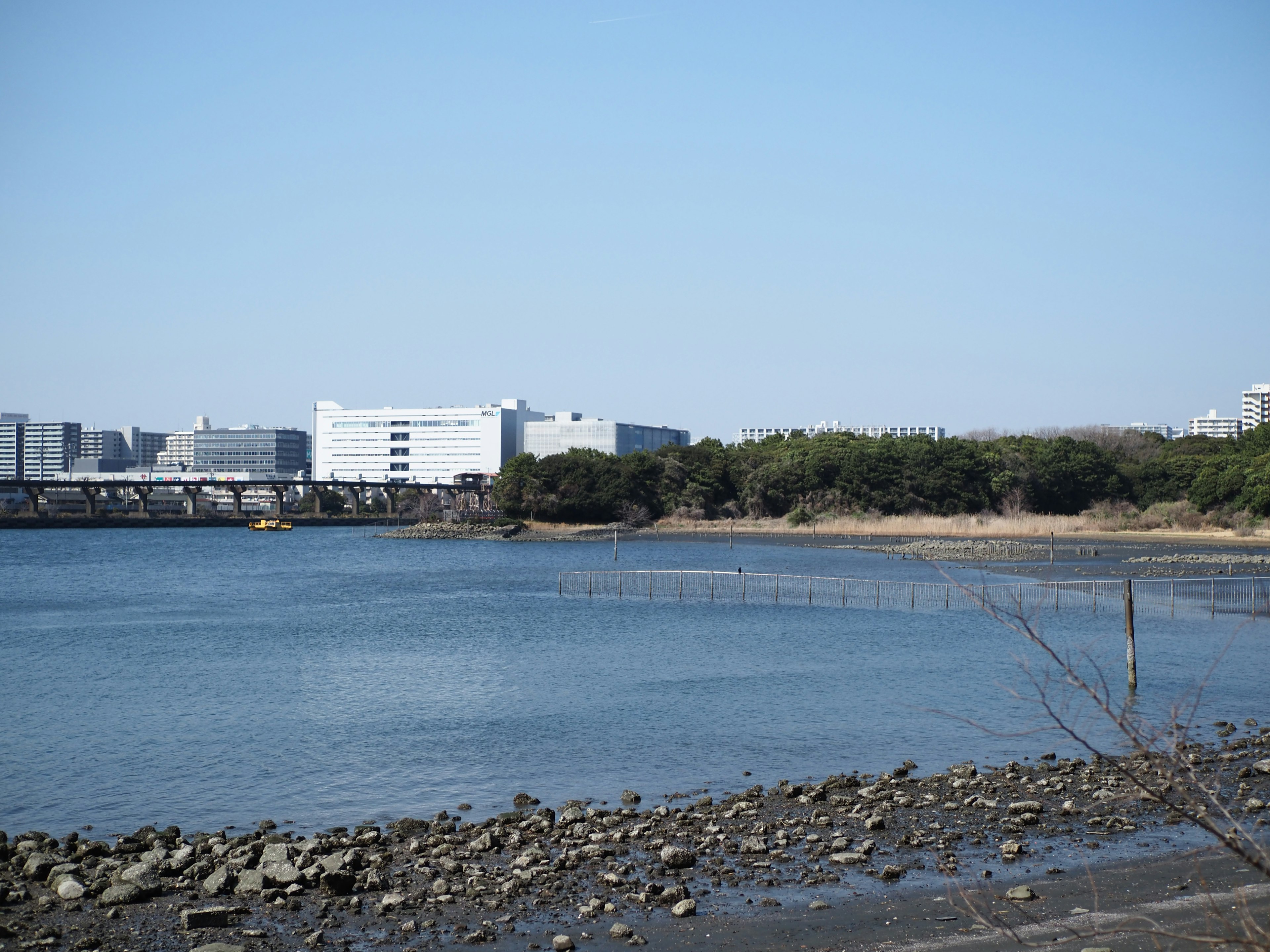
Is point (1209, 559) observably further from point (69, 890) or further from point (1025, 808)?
point (69, 890)

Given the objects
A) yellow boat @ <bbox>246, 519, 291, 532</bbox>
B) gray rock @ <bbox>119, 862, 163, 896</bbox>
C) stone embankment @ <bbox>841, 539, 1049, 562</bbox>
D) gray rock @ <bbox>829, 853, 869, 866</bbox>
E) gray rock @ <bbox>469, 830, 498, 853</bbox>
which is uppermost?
gray rock @ <bbox>119, 862, 163, 896</bbox>

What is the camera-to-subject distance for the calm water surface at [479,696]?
20.1 meters

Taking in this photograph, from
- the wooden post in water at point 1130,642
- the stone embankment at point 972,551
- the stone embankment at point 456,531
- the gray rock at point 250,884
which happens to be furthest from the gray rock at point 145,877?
the stone embankment at point 456,531

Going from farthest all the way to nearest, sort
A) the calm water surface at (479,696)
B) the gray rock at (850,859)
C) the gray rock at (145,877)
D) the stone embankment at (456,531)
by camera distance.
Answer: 1. the stone embankment at (456,531)
2. the calm water surface at (479,696)
3. the gray rock at (850,859)
4. the gray rock at (145,877)

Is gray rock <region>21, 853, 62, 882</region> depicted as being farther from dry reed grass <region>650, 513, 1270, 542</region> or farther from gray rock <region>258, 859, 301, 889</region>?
dry reed grass <region>650, 513, 1270, 542</region>

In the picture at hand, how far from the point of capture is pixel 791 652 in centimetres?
3762

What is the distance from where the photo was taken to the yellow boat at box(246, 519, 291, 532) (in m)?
150

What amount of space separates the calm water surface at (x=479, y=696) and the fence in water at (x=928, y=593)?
2252mm

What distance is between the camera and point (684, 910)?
12664mm

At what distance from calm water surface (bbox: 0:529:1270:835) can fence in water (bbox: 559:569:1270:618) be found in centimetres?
225

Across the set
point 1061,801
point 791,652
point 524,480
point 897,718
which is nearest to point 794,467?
point 524,480

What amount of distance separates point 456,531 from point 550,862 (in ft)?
382

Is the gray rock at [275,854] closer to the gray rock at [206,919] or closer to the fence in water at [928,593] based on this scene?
the gray rock at [206,919]

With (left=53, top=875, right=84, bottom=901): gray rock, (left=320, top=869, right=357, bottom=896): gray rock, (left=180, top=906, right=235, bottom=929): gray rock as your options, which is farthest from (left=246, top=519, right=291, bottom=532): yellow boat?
(left=180, top=906, right=235, bottom=929): gray rock
